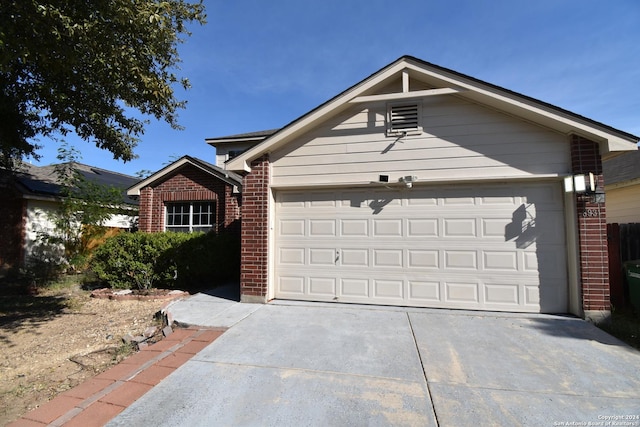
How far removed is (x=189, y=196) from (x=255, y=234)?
499 centimetres

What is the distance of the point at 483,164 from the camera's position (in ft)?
19.0

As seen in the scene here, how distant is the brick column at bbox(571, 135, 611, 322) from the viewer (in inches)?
206

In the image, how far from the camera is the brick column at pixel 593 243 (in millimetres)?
5230

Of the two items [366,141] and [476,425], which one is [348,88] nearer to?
[366,141]

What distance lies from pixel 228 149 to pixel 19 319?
10.7 metres

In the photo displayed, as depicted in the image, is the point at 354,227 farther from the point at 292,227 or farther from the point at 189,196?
the point at 189,196

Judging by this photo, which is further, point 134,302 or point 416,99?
point 134,302

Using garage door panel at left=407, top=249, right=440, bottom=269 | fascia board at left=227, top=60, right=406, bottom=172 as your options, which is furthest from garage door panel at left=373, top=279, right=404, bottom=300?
fascia board at left=227, top=60, right=406, bottom=172

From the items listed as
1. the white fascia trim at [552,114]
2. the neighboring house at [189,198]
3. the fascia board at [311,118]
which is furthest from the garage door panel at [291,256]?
the white fascia trim at [552,114]

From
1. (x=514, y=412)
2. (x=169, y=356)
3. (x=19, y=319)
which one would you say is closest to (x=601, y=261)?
(x=514, y=412)

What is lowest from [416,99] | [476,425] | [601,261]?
[476,425]

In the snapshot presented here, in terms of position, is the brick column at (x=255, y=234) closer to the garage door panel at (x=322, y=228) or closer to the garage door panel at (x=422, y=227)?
the garage door panel at (x=322, y=228)

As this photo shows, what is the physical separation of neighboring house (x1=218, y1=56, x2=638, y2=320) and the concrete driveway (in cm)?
88

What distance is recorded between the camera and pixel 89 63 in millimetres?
5078
